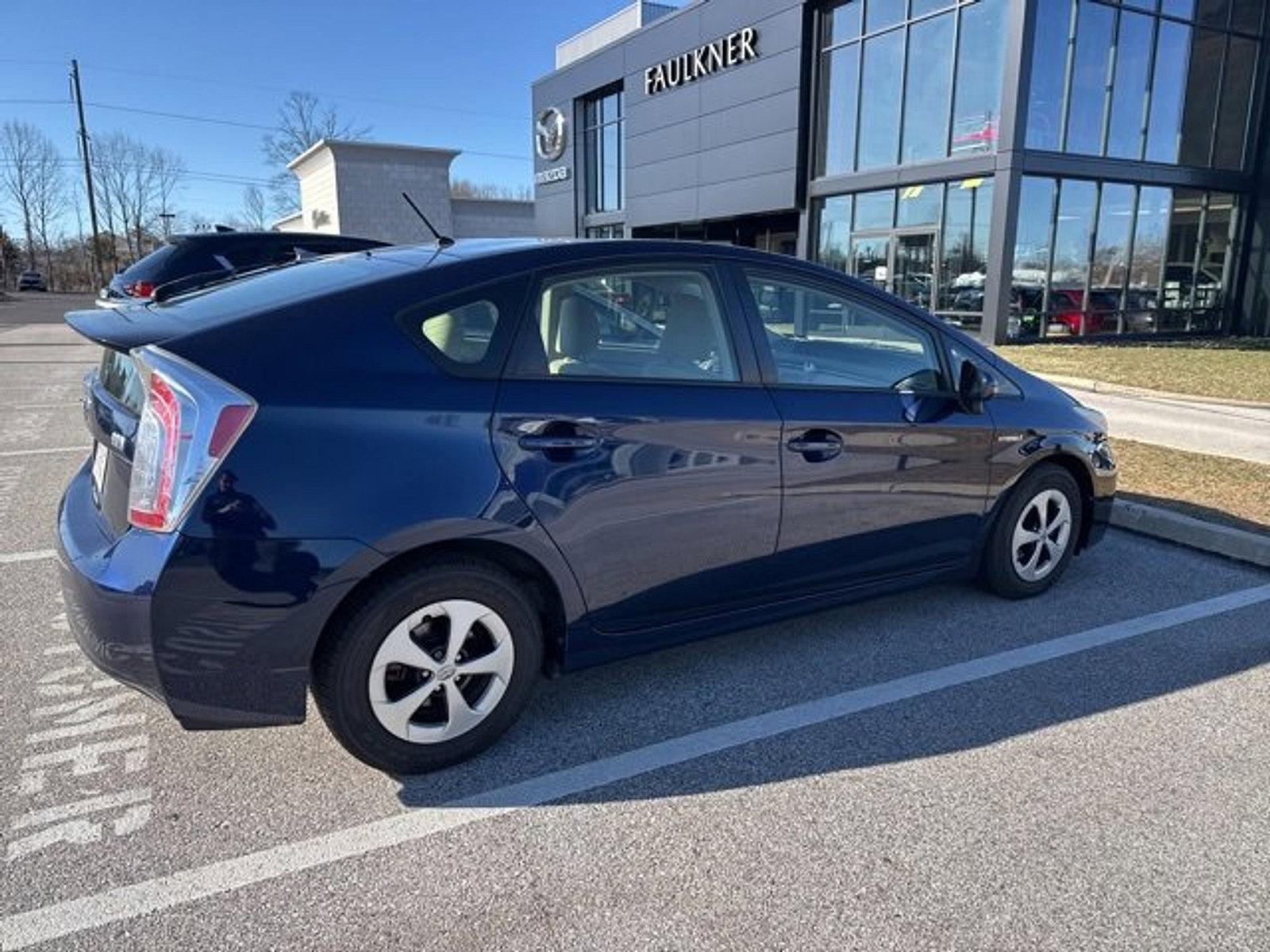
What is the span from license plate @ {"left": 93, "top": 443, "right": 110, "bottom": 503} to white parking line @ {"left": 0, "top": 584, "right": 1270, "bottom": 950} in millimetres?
1220

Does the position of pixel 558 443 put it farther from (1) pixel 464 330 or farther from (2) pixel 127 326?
(2) pixel 127 326

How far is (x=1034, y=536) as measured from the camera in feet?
13.7

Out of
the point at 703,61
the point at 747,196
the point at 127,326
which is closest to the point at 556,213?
the point at 703,61

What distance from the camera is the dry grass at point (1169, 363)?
479 inches

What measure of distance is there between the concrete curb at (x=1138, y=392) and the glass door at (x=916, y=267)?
19.9 ft

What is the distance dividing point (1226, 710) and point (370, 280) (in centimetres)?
342

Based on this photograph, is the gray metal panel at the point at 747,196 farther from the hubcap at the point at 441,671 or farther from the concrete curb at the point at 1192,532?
the hubcap at the point at 441,671

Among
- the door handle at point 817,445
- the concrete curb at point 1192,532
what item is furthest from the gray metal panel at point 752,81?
the door handle at point 817,445

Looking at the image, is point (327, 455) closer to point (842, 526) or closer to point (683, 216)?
point (842, 526)

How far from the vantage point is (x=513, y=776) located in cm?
274

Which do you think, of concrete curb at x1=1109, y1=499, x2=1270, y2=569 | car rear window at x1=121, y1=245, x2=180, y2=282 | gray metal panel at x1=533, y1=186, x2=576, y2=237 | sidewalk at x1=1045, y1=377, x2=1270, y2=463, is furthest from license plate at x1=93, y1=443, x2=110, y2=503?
gray metal panel at x1=533, y1=186, x2=576, y2=237

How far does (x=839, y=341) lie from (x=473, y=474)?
75.8 inches

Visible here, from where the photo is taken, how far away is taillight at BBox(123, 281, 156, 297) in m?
10.2

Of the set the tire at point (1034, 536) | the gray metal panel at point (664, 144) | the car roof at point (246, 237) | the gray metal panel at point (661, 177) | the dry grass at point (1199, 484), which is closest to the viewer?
the tire at point (1034, 536)
